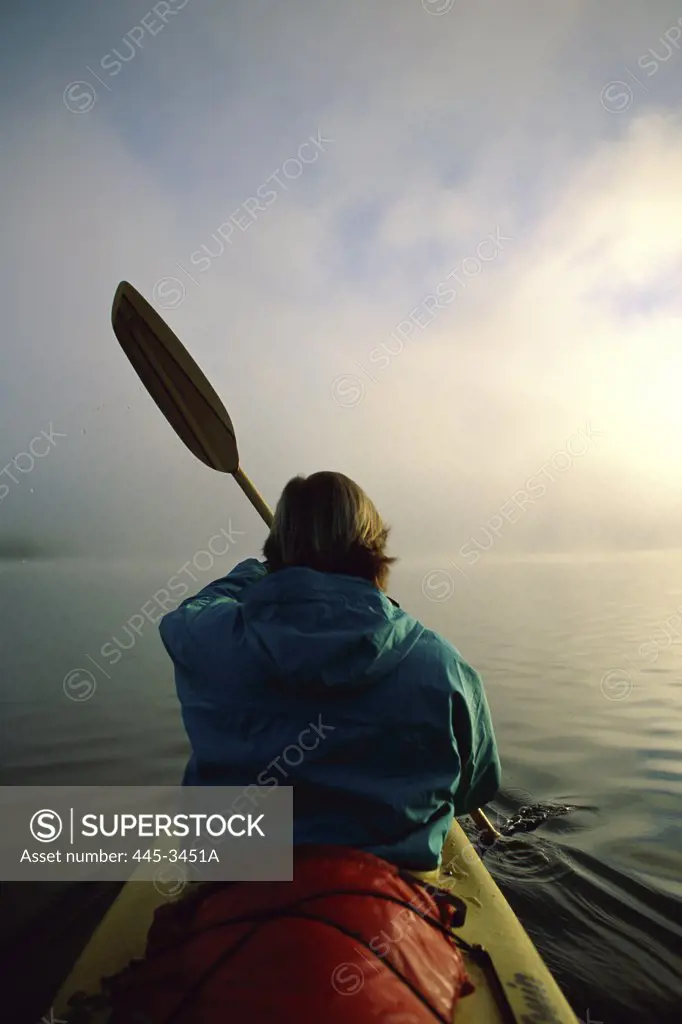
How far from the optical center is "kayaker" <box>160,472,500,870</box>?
5.55 ft

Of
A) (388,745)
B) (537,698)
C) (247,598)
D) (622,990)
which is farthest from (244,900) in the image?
(537,698)

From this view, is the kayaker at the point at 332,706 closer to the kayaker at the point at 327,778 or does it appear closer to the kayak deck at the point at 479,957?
the kayaker at the point at 327,778

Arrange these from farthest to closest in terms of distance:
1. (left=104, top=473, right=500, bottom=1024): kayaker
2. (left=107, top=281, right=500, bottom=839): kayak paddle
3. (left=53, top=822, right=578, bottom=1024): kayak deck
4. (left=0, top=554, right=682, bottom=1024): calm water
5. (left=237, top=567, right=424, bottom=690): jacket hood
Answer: (left=107, top=281, right=500, bottom=839): kayak paddle → (left=0, top=554, right=682, bottom=1024): calm water → (left=53, top=822, right=578, bottom=1024): kayak deck → (left=237, top=567, right=424, bottom=690): jacket hood → (left=104, top=473, right=500, bottom=1024): kayaker

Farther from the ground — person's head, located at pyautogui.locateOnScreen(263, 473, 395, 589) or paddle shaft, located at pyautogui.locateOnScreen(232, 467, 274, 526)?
paddle shaft, located at pyautogui.locateOnScreen(232, 467, 274, 526)

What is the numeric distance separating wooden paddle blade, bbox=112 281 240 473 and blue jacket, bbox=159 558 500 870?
3.04 metres

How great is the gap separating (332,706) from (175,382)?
3.73m

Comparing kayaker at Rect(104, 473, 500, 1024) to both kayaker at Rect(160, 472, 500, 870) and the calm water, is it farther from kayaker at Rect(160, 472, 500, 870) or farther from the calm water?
the calm water

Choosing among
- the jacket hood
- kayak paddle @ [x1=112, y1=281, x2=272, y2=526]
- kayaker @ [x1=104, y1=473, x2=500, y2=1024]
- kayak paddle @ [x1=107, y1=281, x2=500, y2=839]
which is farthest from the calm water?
kayak paddle @ [x1=112, y1=281, x2=272, y2=526]

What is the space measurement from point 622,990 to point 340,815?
2.35 m

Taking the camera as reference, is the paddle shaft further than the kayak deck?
Yes

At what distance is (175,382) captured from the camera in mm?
4871

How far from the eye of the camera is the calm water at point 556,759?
337 centimetres

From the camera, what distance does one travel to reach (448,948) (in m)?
1.82

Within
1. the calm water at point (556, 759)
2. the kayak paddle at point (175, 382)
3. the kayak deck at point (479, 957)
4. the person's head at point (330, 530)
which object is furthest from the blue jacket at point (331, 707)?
the kayak paddle at point (175, 382)
